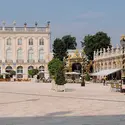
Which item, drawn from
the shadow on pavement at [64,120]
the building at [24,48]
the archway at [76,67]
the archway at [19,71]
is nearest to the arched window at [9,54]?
the building at [24,48]

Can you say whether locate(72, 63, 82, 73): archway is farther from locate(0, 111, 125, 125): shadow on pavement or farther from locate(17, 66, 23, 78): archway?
locate(0, 111, 125, 125): shadow on pavement

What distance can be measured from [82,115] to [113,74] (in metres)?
42.8

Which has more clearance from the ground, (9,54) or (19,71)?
(9,54)

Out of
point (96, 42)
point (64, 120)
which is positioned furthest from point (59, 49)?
point (64, 120)

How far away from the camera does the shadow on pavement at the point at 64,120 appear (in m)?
9.84

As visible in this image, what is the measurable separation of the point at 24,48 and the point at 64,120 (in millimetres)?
69538

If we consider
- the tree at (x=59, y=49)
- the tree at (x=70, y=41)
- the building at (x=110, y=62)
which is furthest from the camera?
the tree at (x=70, y=41)

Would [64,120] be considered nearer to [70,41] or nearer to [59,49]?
[59,49]

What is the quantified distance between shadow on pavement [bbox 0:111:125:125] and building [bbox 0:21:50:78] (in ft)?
219

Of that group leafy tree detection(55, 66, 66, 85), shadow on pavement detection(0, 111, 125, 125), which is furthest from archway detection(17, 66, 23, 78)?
shadow on pavement detection(0, 111, 125, 125)

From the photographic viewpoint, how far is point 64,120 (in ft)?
34.0

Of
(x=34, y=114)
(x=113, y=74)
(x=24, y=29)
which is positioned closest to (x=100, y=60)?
(x=113, y=74)

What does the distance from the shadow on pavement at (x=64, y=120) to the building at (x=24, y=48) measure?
66715 millimetres

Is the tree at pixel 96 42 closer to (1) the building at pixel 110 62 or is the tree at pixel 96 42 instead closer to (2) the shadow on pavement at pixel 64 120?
(1) the building at pixel 110 62
